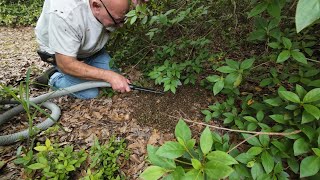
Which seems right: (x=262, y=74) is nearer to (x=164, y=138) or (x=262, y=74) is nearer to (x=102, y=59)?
(x=164, y=138)

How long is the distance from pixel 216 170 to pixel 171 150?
0.17 metres

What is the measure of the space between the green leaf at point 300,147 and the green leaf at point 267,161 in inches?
4.7

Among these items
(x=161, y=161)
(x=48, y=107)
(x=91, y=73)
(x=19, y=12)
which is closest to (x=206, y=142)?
(x=161, y=161)

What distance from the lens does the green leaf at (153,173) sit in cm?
91

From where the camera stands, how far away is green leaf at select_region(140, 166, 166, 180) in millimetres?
907

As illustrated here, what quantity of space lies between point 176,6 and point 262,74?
133cm

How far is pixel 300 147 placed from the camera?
3.90ft

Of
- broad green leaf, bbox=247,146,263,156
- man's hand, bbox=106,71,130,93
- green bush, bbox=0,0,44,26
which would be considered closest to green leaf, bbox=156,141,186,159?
broad green leaf, bbox=247,146,263,156

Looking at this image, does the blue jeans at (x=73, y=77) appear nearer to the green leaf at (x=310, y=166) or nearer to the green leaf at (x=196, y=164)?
the green leaf at (x=196, y=164)

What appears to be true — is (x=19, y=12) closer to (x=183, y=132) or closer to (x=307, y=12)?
(x=183, y=132)

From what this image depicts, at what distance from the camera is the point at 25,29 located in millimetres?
6402

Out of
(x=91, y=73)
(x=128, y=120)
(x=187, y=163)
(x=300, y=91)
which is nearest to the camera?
(x=187, y=163)

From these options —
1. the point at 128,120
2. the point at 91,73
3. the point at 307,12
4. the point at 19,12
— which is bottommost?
the point at 128,120

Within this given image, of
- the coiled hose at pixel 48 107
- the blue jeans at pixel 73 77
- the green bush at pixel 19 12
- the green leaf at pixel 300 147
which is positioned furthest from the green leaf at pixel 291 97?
the green bush at pixel 19 12
